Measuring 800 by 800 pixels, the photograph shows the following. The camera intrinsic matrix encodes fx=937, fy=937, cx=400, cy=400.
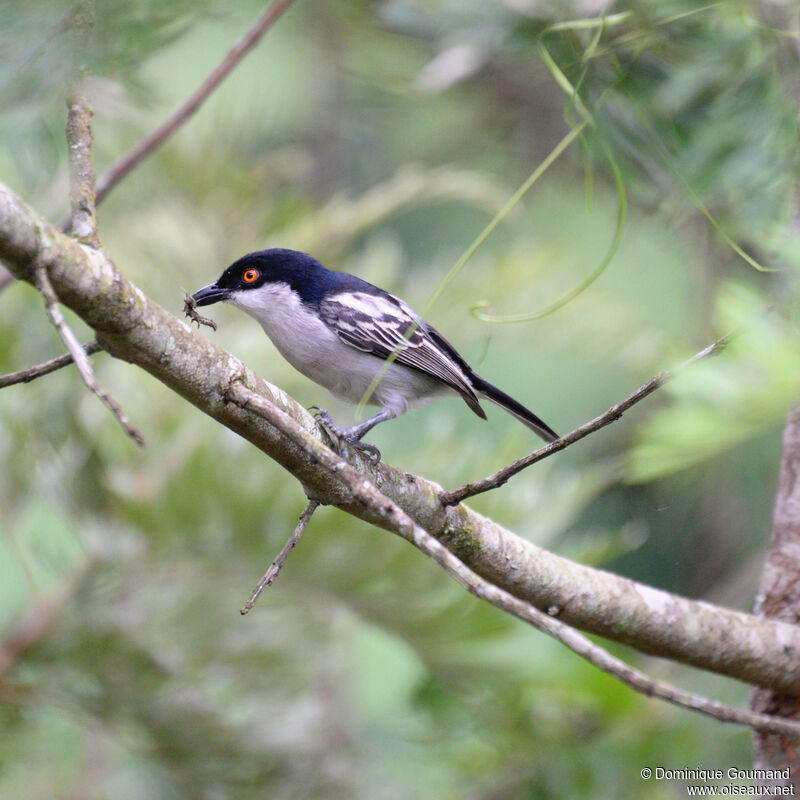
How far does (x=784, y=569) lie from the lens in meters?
2.23

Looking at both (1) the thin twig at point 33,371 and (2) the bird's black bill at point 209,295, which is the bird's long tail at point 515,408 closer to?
(2) the bird's black bill at point 209,295

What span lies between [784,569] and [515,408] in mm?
1072

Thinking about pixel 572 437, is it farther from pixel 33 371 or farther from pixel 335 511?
pixel 335 511

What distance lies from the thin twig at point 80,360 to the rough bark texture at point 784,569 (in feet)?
5.47

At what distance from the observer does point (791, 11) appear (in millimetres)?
2465

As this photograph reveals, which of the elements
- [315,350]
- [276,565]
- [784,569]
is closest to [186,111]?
[315,350]

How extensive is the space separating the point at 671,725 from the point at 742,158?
66.9 inches

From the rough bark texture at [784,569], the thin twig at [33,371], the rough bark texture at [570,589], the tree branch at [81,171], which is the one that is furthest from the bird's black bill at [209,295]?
the rough bark texture at [784,569]

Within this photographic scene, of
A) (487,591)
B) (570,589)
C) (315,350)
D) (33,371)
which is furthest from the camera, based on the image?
(315,350)

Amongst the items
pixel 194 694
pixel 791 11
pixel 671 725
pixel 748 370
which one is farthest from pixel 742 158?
→ pixel 194 694

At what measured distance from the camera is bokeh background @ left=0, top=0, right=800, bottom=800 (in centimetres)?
248

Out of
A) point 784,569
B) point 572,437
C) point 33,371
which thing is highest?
point 33,371

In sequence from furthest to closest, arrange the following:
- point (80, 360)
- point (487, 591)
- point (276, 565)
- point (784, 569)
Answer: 1. point (784, 569)
2. point (276, 565)
3. point (487, 591)
4. point (80, 360)

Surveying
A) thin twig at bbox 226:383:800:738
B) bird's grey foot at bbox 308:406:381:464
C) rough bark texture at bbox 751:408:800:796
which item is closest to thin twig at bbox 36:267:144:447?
thin twig at bbox 226:383:800:738
